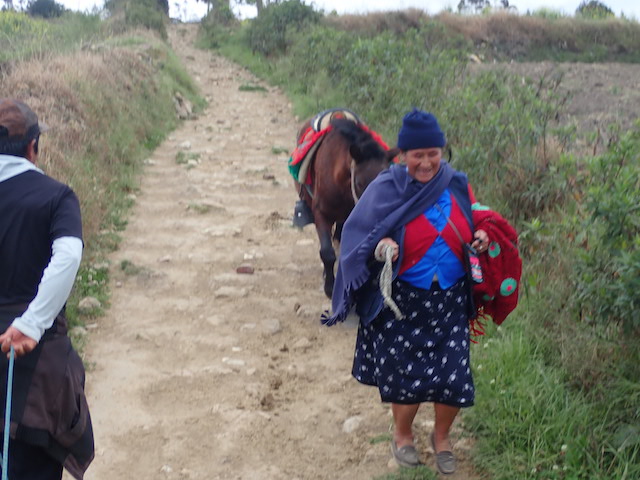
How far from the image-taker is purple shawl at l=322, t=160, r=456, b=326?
320cm

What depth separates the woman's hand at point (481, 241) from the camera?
320 centimetres

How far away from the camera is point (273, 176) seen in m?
9.75

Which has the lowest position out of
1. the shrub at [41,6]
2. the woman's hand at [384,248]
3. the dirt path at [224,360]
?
the dirt path at [224,360]

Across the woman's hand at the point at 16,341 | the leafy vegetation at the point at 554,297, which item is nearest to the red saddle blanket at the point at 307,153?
the leafy vegetation at the point at 554,297

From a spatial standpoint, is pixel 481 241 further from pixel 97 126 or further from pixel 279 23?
pixel 279 23

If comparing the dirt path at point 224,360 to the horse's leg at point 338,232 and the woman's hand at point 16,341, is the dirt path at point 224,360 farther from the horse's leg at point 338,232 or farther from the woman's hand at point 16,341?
the woman's hand at point 16,341

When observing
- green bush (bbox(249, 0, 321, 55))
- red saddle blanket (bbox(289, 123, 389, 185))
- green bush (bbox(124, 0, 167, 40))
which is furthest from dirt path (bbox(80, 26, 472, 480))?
green bush (bbox(124, 0, 167, 40))

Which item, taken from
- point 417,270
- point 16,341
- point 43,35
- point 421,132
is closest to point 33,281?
point 16,341

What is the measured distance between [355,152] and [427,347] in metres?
2.02

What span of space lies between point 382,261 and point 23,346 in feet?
5.00

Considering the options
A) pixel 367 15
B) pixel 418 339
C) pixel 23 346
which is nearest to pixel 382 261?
pixel 418 339

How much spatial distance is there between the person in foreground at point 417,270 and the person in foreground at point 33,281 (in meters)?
1.26

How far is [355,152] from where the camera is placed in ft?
16.3

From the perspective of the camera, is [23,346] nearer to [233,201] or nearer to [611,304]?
[611,304]
